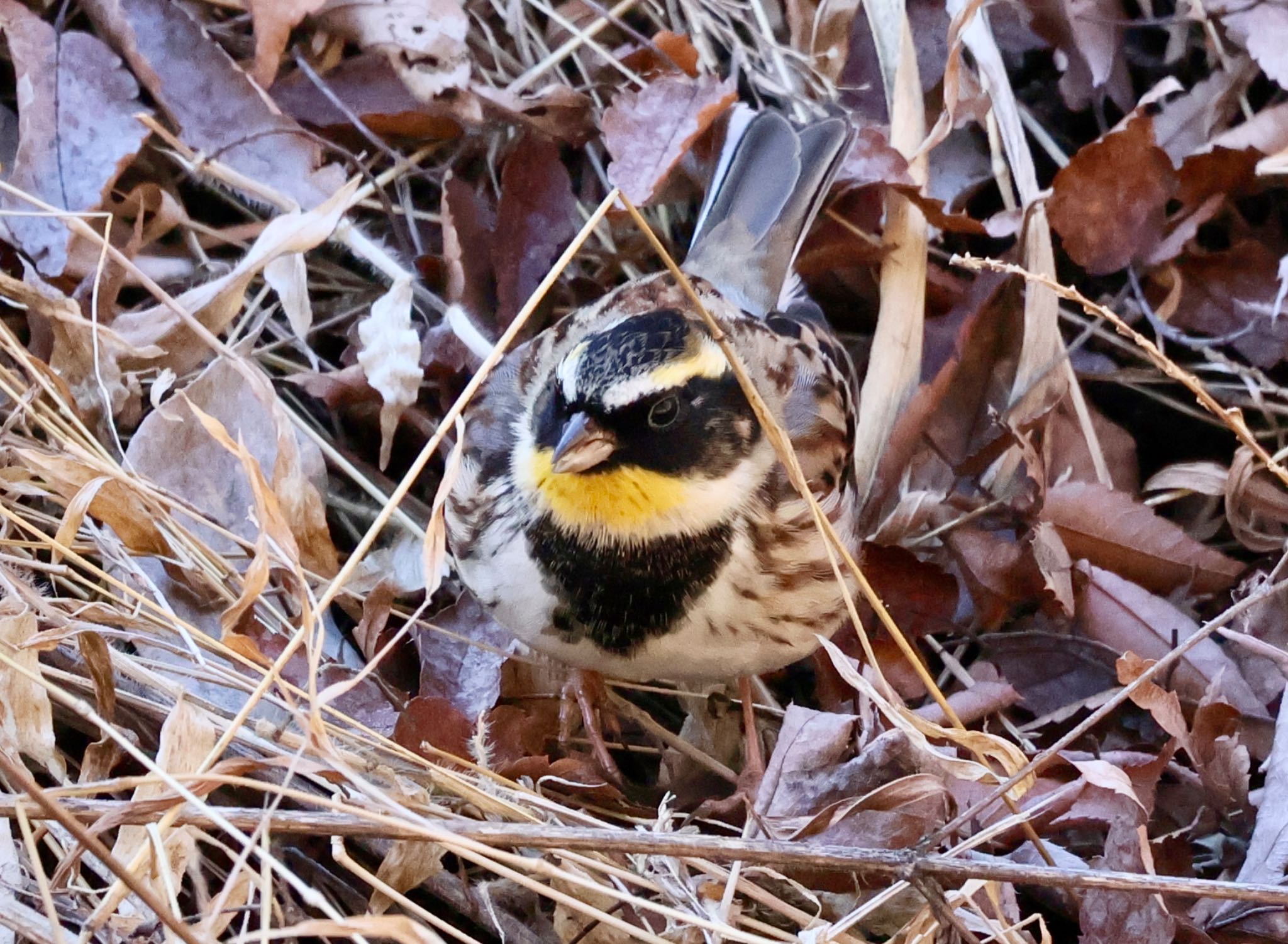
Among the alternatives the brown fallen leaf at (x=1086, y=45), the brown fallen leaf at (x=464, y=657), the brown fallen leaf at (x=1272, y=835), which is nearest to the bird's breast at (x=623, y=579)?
the brown fallen leaf at (x=464, y=657)

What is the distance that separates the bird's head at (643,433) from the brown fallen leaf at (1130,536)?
0.74m

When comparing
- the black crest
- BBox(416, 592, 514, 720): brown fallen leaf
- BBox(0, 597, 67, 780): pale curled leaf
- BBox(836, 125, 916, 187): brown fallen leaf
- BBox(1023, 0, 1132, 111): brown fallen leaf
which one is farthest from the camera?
BBox(1023, 0, 1132, 111): brown fallen leaf

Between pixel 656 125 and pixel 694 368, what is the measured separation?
91 centimetres

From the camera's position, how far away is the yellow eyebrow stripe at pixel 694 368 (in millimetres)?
1979

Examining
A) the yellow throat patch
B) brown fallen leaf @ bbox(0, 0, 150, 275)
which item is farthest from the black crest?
brown fallen leaf @ bbox(0, 0, 150, 275)

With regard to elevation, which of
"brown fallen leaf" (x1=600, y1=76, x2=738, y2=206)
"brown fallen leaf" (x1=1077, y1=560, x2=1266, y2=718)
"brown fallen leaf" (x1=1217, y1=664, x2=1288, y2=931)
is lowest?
"brown fallen leaf" (x1=1217, y1=664, x2=1288, y2=931)

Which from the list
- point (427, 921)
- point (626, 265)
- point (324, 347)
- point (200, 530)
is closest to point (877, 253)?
point (626, 265)

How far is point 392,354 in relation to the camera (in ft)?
8.04

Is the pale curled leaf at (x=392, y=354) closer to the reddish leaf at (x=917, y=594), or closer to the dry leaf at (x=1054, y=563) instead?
the reddish leaf at (x=917, y=594)

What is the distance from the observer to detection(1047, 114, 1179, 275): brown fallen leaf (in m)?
2.78

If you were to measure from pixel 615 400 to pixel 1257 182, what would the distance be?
1.72m

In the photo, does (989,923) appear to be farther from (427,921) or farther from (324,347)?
(324,347)

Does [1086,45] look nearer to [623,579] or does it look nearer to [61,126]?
[623,579]

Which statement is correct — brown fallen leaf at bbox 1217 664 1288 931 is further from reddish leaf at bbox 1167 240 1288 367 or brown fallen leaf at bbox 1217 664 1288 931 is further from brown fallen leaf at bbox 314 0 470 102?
brown fallen leaf at bbox 314 0 470 102
